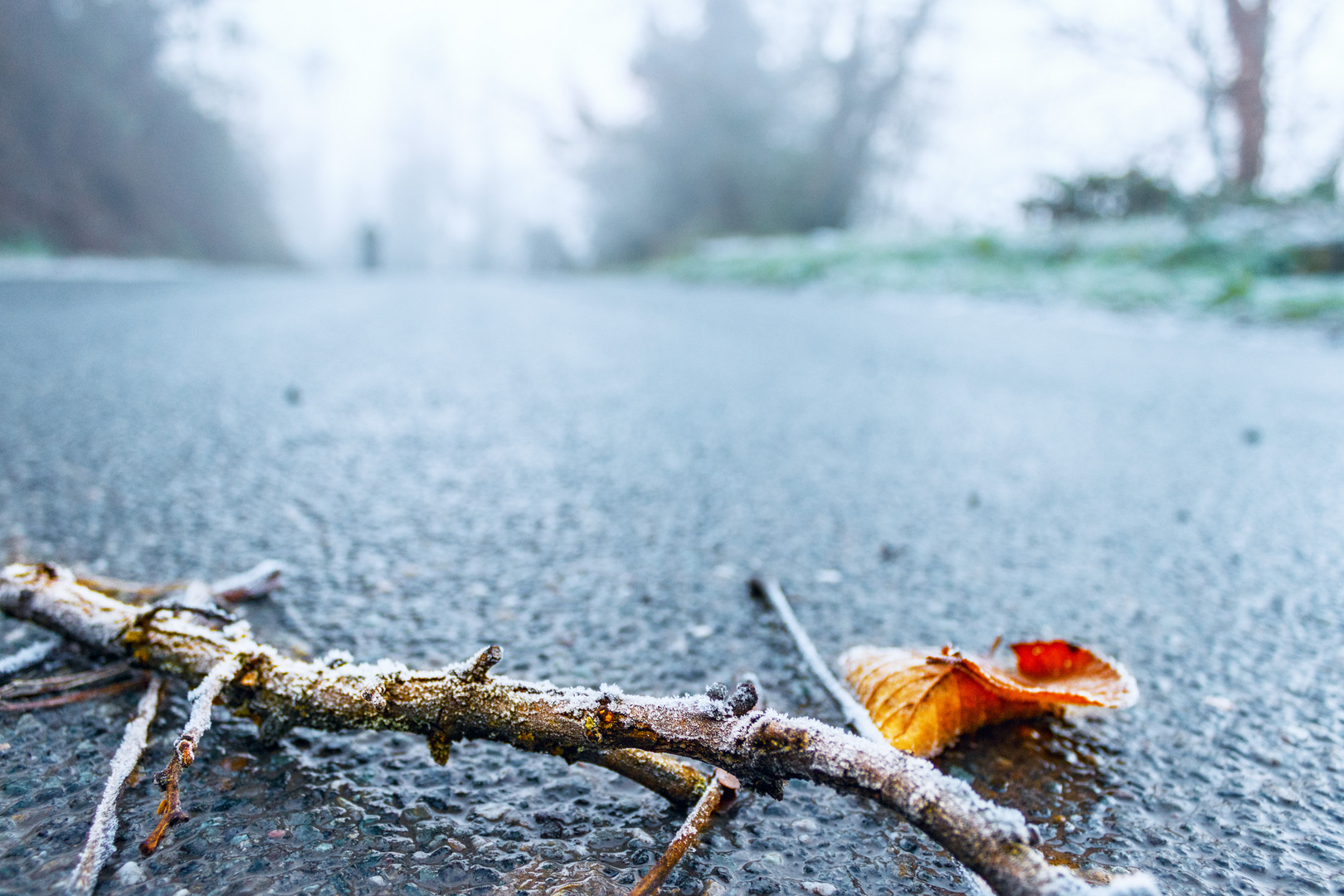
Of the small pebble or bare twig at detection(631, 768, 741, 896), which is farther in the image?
the small pebble

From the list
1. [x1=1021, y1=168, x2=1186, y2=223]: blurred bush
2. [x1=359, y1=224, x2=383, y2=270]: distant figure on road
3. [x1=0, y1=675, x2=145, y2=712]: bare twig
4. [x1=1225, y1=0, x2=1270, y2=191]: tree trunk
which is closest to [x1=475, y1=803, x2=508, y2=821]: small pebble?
[x1=0, y1=675, x2=145, y2=712]: bare twig

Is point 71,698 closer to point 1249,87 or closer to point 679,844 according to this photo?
point 679,844

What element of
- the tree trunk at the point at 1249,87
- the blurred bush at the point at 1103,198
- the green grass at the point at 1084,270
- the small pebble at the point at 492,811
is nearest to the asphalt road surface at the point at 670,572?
the small pebble at the point at 492,811

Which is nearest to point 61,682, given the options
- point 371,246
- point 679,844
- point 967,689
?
point 679,844

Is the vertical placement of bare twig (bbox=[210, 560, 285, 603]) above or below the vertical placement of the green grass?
below

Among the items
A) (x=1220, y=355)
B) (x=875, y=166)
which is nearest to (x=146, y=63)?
(x=875, y=166)

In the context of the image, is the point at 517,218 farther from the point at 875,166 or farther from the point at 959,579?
the point at 959,579

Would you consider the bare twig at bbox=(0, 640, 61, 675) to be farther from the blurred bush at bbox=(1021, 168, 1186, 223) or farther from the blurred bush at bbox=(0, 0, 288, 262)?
the blurred bush at bbox=(1021, 168, 1186, 223)
